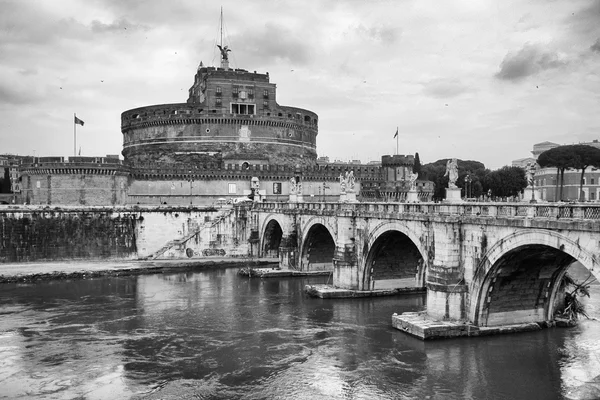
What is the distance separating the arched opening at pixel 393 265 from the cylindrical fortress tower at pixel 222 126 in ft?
112

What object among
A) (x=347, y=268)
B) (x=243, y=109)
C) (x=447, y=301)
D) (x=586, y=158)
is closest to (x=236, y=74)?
(x=243, y=109)

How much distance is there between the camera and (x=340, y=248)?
3216cm

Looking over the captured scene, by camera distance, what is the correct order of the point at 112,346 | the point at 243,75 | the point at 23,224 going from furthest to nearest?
the point at 243,75
the point at 23,224
the point at 112,346

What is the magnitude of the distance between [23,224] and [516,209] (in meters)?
37.9

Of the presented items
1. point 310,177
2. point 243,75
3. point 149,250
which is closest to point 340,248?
point 149,250

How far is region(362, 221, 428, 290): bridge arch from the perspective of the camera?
29812mm

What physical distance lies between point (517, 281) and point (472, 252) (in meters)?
1.98

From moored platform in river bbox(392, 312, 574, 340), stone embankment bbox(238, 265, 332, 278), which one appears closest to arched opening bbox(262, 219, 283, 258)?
stone embankment bbox(238, 265, 332, 278)

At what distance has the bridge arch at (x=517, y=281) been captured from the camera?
65.9 ft

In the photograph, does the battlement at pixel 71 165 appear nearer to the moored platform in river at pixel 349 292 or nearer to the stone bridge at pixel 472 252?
the stone bridge at pixel 472 252

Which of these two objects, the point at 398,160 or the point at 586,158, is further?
the point at 398,160

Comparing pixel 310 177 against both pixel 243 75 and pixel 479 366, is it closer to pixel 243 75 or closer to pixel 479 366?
pixel 243 75

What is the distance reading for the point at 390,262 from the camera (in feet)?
104

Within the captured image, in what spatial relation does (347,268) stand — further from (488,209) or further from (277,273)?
(488,209)
